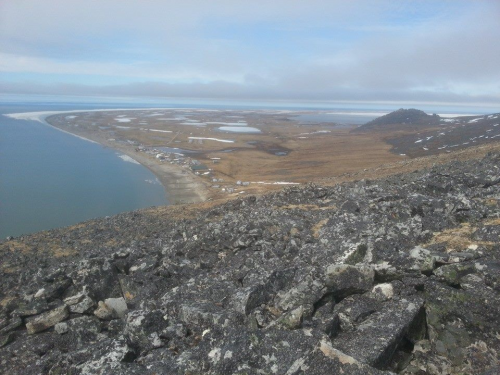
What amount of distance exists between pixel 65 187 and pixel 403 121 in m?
124

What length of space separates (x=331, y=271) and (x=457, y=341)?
2.43 metres

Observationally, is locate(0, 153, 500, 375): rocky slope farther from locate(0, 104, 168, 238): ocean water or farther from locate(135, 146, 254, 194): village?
locate(135, 146, 254, 194): village

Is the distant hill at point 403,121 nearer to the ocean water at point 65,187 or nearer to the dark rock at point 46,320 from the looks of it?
the ocean water at point 65,187

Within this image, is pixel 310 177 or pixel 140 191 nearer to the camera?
pixel 140 191

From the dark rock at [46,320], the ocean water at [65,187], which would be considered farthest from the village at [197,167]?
the dark rock at [46,320]

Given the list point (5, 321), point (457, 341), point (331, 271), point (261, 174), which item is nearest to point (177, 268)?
point (5, 321)

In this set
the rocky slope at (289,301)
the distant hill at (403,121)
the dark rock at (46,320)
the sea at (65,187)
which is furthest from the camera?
the distant hill at (403,121)

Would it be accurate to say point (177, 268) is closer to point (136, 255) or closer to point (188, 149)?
point (136, 255)

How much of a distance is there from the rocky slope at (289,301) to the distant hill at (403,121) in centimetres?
12006

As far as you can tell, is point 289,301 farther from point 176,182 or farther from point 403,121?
point 403,121

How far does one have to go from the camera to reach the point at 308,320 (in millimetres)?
6289

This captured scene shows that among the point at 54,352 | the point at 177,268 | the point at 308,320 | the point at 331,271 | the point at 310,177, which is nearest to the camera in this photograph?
the point at 308,320

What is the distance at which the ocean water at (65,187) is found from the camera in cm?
3638

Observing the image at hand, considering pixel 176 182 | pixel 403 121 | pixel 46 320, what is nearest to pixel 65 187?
pixel 176 182
